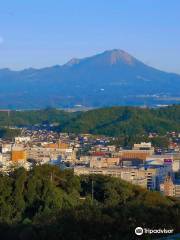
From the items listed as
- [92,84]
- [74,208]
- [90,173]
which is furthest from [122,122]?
[92,84]

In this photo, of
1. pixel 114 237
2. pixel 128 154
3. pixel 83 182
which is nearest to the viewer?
pixel 114 237

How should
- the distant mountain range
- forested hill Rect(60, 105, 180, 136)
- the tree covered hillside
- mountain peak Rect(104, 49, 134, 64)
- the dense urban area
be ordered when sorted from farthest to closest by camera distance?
1. mountain peak Rect(104, 49, 134, 64)
2. the distant mountain range
3. forested hill Rect(60, 105, 180, 136)
4. the dense urban area
5. the tree covered hillside

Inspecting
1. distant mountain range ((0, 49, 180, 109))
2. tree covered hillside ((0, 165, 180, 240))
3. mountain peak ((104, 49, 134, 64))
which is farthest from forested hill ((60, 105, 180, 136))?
mountain peak ((104, 49, 134, 64))

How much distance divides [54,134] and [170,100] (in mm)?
52591

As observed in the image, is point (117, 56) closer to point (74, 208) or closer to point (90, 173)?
point (90, 173)

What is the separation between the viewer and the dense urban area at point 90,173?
12.3m

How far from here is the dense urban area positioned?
12320mm

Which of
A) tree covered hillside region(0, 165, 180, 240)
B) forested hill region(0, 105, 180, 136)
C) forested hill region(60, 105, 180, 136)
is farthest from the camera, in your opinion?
forested hill region(0, 105, 180, 136)

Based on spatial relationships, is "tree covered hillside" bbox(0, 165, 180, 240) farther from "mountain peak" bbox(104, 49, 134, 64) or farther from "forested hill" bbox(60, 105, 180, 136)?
"mountain peak" bbox(104, 49, 134, 64)

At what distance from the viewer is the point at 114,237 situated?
37.0ft

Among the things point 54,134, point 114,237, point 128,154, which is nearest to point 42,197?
point 114,237

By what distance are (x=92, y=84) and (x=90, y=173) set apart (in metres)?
116

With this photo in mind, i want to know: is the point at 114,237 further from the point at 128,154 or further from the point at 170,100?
the point at 170,100

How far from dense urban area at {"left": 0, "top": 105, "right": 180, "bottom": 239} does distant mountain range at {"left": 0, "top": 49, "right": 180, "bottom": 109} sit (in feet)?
126
